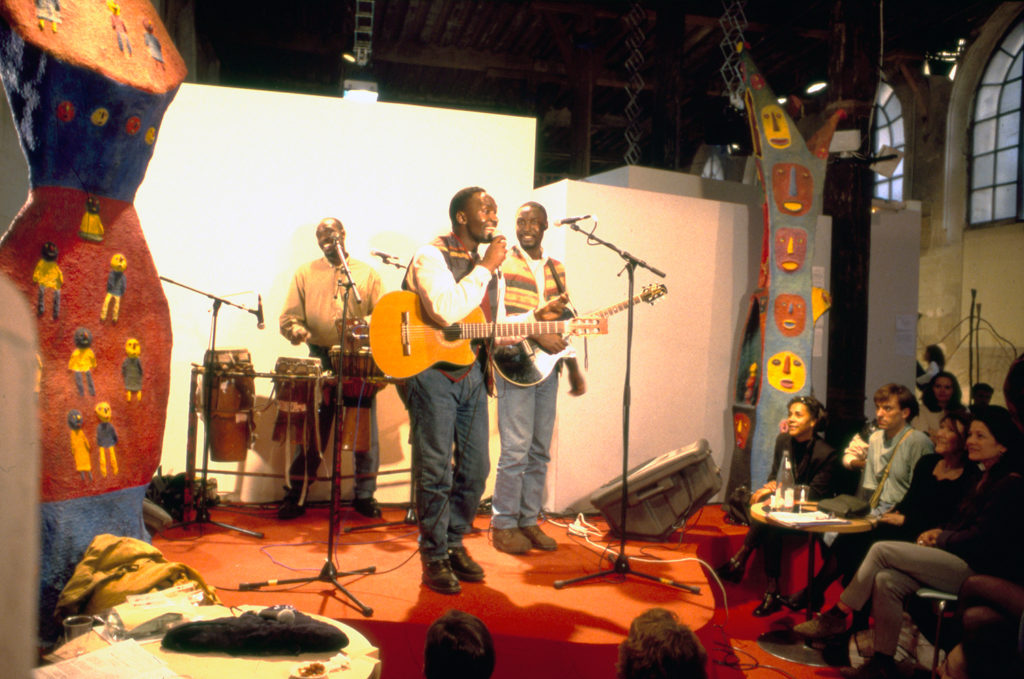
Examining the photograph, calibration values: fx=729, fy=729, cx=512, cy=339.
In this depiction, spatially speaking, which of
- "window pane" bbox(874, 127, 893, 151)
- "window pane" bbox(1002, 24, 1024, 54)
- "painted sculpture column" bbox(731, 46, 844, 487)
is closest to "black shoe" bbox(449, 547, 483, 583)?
"painted sculpture column" bbox(731, 46, 844, 487)

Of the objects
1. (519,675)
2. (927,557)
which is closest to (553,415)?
(519,675)

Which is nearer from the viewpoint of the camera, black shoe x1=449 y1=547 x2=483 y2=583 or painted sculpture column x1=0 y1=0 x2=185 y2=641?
painted sculpture column x1=0 y1=0 x2=185 y2=641

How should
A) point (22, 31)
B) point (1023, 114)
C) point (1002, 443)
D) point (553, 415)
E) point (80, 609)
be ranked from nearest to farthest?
point (22, 31)
point (80, 609)
point (1002, 443)
point (553, 415)
point (1023, 114)

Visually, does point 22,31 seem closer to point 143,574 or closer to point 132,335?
point 132,335

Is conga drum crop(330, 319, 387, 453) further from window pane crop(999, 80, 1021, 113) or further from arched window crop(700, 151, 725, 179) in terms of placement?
arched window crop(700, 151, 725, 179)

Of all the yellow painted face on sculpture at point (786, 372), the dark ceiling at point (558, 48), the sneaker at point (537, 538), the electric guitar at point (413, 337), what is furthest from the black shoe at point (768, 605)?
the dark ceiling at point (558, 48)

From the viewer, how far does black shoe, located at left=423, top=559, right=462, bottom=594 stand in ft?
10.9

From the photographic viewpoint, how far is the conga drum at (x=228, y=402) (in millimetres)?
4422

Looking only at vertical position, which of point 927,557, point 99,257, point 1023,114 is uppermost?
point 1023,114

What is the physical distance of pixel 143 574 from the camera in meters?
2.33

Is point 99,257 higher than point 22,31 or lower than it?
lower

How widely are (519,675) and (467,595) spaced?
0.53 m

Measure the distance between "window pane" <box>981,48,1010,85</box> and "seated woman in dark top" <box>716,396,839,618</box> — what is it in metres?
8.41

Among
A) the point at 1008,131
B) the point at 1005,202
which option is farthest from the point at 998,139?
the point at 1005,202
